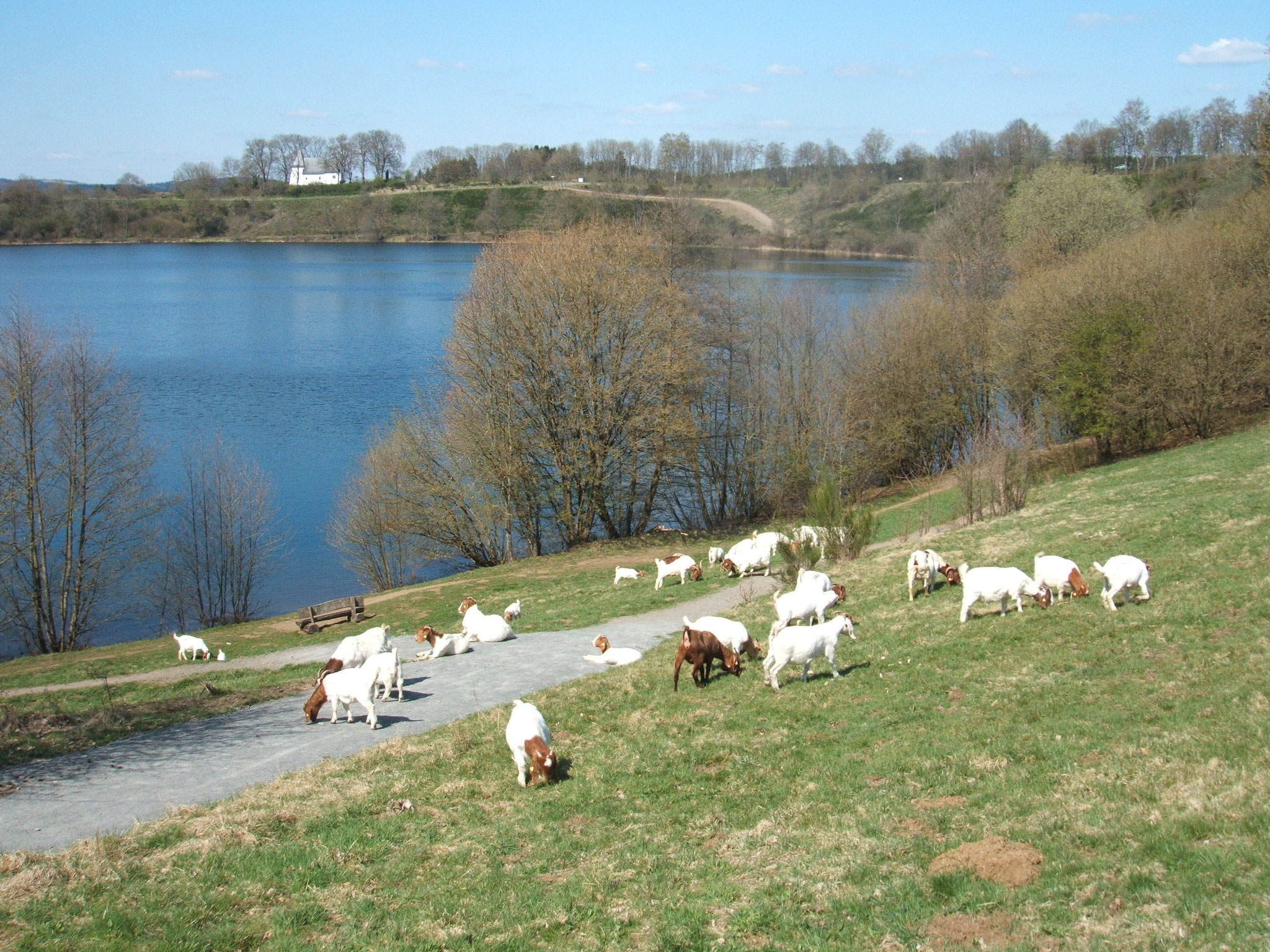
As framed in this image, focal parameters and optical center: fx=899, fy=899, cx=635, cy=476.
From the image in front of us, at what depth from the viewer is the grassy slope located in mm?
6934

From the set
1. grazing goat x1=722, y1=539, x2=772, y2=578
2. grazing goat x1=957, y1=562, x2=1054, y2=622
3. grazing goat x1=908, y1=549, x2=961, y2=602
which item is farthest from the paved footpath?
grazing goat x1=957, y1=562, x2=1054, y2=622

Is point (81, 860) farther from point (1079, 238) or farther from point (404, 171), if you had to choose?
point (404, 171)

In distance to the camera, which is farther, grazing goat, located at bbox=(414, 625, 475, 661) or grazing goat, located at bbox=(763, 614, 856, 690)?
grazing goat, located at bbox=(414, 625, 475, 661)

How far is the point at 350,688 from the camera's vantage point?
1455cm

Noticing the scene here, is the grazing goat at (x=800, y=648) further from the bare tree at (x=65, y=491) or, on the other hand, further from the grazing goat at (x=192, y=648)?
the bare tree at (x=65, y=491)

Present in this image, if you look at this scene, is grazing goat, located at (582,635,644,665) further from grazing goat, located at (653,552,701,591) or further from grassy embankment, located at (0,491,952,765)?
grazing goat, located at (653,552,701,591)

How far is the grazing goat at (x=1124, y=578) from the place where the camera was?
13.7 m

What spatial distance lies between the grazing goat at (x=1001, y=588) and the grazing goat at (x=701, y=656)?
4.02m

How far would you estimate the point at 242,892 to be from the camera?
27.0 feet

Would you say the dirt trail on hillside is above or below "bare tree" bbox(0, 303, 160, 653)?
above

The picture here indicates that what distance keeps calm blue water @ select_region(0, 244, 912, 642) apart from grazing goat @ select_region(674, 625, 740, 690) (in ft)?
99.8

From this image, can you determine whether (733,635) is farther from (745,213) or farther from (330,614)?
(745,213)

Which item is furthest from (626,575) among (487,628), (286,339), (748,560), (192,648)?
(286,339)

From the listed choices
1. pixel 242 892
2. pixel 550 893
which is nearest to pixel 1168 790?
pixel 550 893
